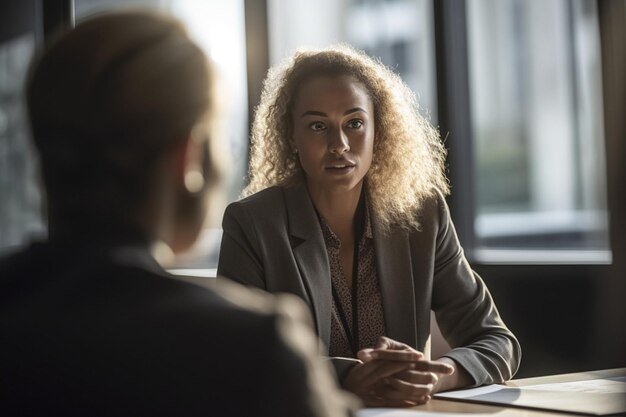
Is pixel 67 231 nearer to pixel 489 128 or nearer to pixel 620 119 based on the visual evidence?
pixel 620 119

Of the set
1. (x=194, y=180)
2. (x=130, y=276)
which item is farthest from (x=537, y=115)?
(x=130, y=276)

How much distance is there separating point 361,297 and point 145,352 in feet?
5.07

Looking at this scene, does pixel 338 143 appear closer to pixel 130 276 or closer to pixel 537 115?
pixel 130 276

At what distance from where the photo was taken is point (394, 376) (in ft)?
5.52

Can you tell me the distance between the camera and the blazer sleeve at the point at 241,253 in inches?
84.0

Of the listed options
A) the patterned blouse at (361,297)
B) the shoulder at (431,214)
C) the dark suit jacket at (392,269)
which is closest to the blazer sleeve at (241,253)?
the dark suit jacket at (392,269)

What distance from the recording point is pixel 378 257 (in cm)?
225

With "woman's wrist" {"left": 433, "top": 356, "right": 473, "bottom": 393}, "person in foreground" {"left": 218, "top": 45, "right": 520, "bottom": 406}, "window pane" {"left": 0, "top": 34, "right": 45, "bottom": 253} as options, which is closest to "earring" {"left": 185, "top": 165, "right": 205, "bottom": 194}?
"woman's wrist" {"left": 433, "top": 356, "right": 473, "bottom": 393}

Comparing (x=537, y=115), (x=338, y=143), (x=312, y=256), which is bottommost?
(x=312, y=256)

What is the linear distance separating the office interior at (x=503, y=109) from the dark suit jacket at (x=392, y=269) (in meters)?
0.12

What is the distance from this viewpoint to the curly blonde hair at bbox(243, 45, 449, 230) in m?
2.37

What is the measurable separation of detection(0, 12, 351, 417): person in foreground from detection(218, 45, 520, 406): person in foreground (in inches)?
50.8

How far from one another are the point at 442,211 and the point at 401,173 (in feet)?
0.62

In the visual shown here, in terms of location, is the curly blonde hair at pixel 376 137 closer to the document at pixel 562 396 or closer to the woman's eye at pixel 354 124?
the woman's eye at pixel 354 124
